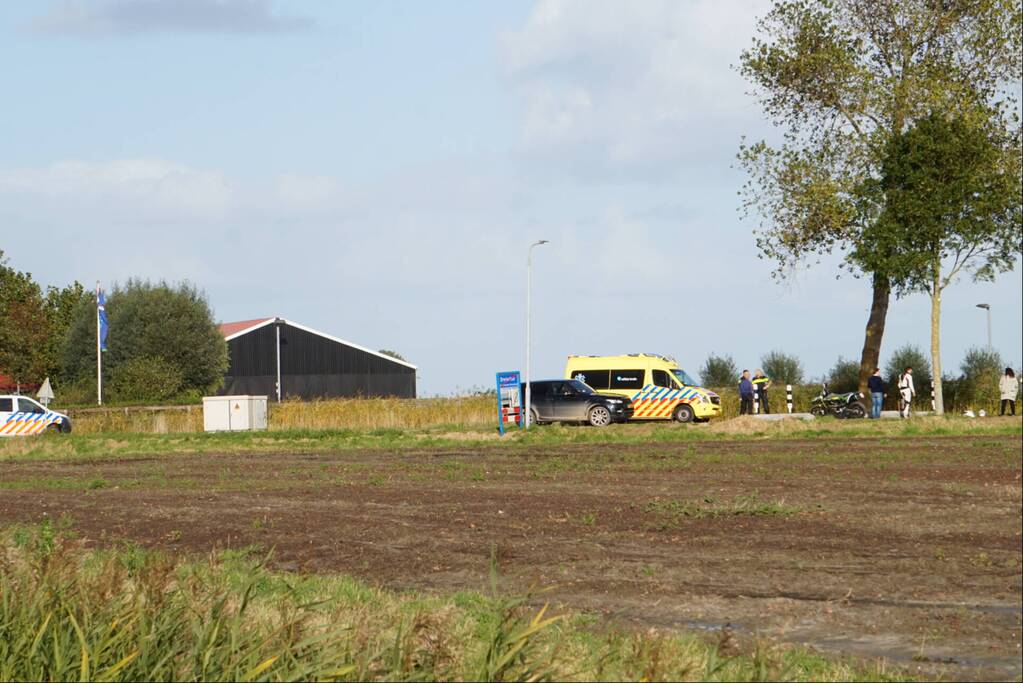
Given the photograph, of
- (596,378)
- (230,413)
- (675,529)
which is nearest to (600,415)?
(596,378)

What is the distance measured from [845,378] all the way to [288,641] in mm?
43079

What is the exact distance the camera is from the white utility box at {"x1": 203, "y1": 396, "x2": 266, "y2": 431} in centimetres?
4375

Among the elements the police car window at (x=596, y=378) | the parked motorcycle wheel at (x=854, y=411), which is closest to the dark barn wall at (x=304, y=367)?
the police car window at (x=596, y=378)

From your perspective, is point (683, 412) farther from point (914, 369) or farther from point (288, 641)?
point (288, 641)

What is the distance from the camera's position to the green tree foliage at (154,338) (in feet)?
234

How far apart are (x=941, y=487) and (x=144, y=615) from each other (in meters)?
10.5

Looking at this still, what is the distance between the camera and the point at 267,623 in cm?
724

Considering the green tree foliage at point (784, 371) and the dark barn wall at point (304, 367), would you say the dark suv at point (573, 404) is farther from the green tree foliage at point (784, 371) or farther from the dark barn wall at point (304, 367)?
the dark barn wall at point (304, 367)

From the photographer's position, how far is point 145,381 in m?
68.6

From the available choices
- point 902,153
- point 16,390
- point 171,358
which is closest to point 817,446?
point 902,153

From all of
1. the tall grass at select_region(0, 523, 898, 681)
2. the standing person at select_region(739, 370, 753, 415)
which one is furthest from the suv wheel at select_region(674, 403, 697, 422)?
the tall grass at select_region(0, 523, 898, 681)

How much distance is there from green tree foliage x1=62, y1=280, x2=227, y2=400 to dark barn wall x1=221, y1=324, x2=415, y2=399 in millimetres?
6668

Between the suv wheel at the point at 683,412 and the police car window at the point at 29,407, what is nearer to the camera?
the suv wheel at the point at 683,412

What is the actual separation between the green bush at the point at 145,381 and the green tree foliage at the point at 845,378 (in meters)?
35.5
